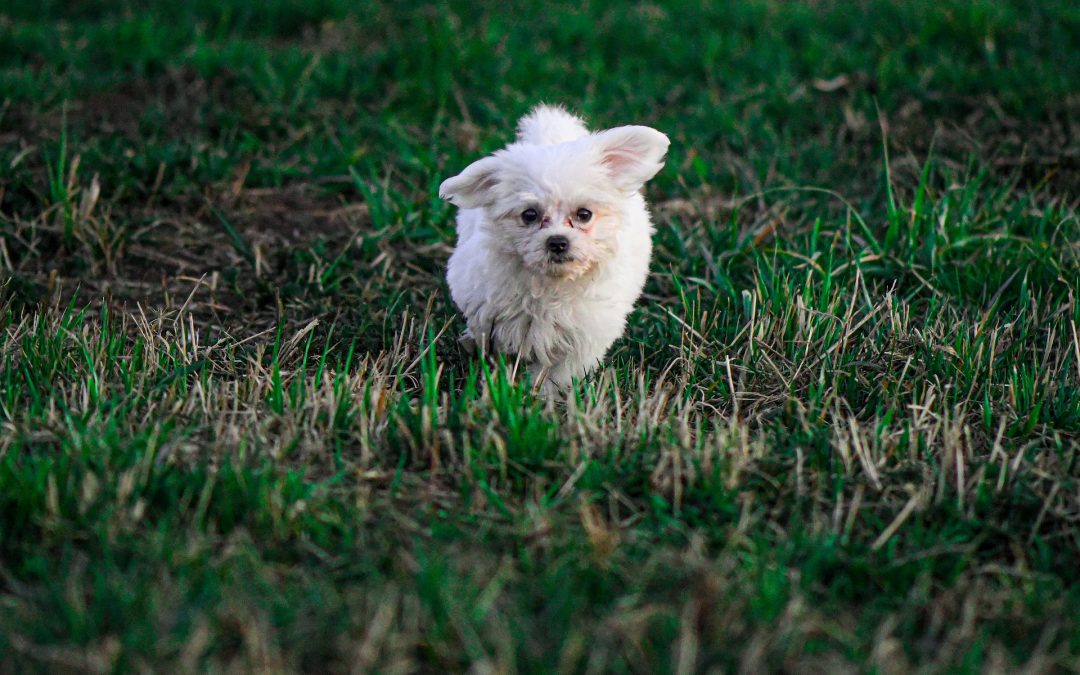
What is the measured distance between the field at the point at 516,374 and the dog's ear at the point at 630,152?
63 centimetres

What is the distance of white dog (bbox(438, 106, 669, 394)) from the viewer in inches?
133

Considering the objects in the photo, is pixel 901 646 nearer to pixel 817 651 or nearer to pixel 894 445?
pixel 817 651

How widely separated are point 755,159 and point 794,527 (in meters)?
2.95

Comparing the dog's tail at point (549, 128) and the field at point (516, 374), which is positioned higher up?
the dog's tail at point (549, 128)

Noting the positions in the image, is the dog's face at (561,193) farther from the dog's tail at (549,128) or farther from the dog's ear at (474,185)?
the dog's tail at (549,128)

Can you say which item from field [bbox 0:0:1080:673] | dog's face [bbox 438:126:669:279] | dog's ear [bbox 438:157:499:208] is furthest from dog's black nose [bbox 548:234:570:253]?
field [bbox 0:0:1080:673]

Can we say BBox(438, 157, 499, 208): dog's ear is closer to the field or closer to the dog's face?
the dog's face

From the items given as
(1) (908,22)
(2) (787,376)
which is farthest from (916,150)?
(2) (787,376)

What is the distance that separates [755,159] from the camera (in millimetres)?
5352

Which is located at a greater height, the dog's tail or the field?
the dog's tail

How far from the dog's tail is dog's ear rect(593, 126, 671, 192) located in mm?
292

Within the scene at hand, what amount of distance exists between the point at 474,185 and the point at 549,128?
497 mm

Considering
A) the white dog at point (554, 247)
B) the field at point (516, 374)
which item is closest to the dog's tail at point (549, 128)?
the white dog at point (554, 247)

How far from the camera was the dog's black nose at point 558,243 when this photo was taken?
3.33 m
